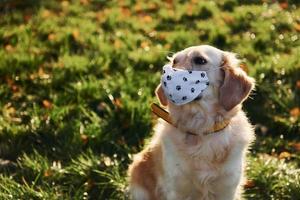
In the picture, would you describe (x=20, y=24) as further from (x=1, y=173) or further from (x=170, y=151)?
(x=170, y=151)

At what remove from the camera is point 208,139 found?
333cm

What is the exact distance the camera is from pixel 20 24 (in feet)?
21.5

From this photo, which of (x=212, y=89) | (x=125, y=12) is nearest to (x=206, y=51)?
(x=212, y=89)

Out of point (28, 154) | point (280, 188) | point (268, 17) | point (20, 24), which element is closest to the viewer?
point (280, 188)

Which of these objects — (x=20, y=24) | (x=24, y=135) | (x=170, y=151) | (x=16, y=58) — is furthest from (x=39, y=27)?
(x=170, y=151)

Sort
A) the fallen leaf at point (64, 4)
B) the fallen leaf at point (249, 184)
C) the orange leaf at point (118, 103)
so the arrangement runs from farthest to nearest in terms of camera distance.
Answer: the fallen leaf at point (64, 4)
the orange leaf at point (118, 103)
the fallen leaf at point (249, 184)

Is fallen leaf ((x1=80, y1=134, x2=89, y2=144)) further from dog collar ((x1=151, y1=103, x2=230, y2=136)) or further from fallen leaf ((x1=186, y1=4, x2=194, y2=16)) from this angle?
fallen leaf ((x1=186, y1=4, x2=194, y2=16))

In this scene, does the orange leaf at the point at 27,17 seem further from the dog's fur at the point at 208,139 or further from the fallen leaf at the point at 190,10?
the dog's fur at the point at 208,139

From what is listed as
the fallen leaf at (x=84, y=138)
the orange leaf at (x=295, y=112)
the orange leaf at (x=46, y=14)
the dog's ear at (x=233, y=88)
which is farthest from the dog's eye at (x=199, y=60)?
the orange leaf at (x=46, y=14)

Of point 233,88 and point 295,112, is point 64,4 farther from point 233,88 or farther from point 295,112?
point 233,88

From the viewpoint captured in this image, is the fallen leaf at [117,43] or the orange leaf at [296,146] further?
the fallen leaf at [117,43]

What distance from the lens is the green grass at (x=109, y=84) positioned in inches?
161

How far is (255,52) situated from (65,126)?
8.51 ft

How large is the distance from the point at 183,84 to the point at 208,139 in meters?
0.41
